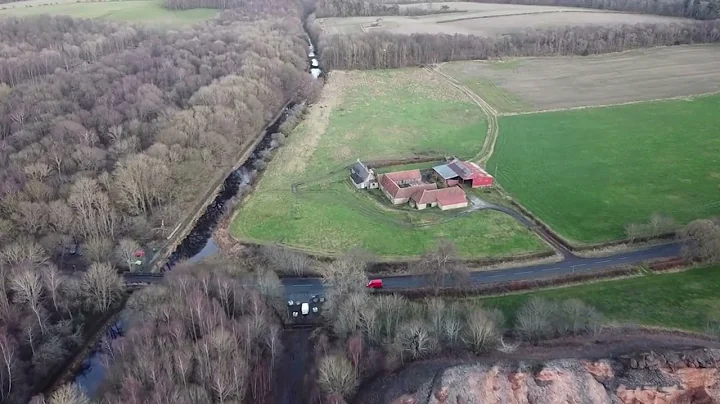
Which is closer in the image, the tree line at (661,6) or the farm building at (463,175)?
the farm building at (463,175)

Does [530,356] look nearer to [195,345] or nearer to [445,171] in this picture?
[195,345]

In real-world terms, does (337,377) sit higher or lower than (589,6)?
lower

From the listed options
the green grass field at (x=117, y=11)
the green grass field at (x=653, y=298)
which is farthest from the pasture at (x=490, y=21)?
the green grass field at (x=653, y=298)

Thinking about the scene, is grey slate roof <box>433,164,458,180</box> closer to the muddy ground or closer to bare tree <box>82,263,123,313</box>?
the muddy ground

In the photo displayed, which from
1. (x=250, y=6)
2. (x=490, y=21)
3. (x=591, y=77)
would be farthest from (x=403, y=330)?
(x=250, y=6)

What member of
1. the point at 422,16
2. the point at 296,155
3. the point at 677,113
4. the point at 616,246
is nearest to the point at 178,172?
the point at 296,155

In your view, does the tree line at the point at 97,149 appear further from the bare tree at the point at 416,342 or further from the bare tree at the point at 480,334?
the bare tree at the point at 480,334

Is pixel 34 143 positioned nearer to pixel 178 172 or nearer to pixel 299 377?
pixel 178 172
